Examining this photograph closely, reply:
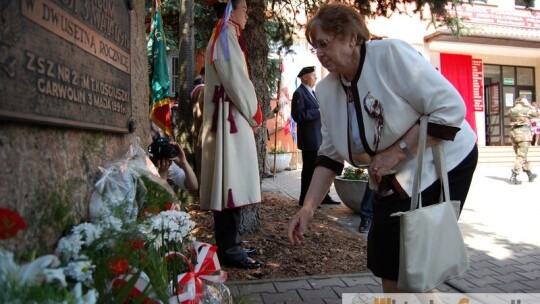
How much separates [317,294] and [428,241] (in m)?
1.58

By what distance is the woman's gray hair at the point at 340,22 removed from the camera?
197 centimetres

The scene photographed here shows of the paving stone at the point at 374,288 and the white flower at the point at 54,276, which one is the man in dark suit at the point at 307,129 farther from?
the white flower at the point at 54,276

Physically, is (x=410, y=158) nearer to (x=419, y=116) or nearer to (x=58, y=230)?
(x=419, y=116)

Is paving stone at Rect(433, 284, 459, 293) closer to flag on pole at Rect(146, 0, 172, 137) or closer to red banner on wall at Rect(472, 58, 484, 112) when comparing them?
flag on pole at Rect(146, 0, 172, 137)

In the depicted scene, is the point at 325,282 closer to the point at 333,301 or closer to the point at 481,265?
the point at 333,301

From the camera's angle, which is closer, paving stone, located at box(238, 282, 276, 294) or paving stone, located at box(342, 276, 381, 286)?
paving stone, located at box(238, 282, 276, 294)

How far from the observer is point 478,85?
1809cm

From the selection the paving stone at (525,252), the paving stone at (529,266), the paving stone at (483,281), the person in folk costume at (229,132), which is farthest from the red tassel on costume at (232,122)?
the paving stone at (525,252)

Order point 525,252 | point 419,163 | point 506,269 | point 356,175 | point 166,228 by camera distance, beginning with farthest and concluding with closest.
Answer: point 356,175 < point 525,252 < point 506,269 < point 419,163 < point 166,228

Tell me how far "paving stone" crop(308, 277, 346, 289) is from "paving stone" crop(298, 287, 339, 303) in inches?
3.2

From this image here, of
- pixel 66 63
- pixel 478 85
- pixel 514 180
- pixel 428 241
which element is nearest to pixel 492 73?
pixel 478 85

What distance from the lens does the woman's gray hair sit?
1.97 metres

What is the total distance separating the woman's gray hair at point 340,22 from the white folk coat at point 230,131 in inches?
56.0

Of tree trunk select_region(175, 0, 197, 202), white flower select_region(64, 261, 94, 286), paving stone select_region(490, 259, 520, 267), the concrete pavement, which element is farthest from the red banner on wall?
white flower select_region(64, 261, 94, 286)
